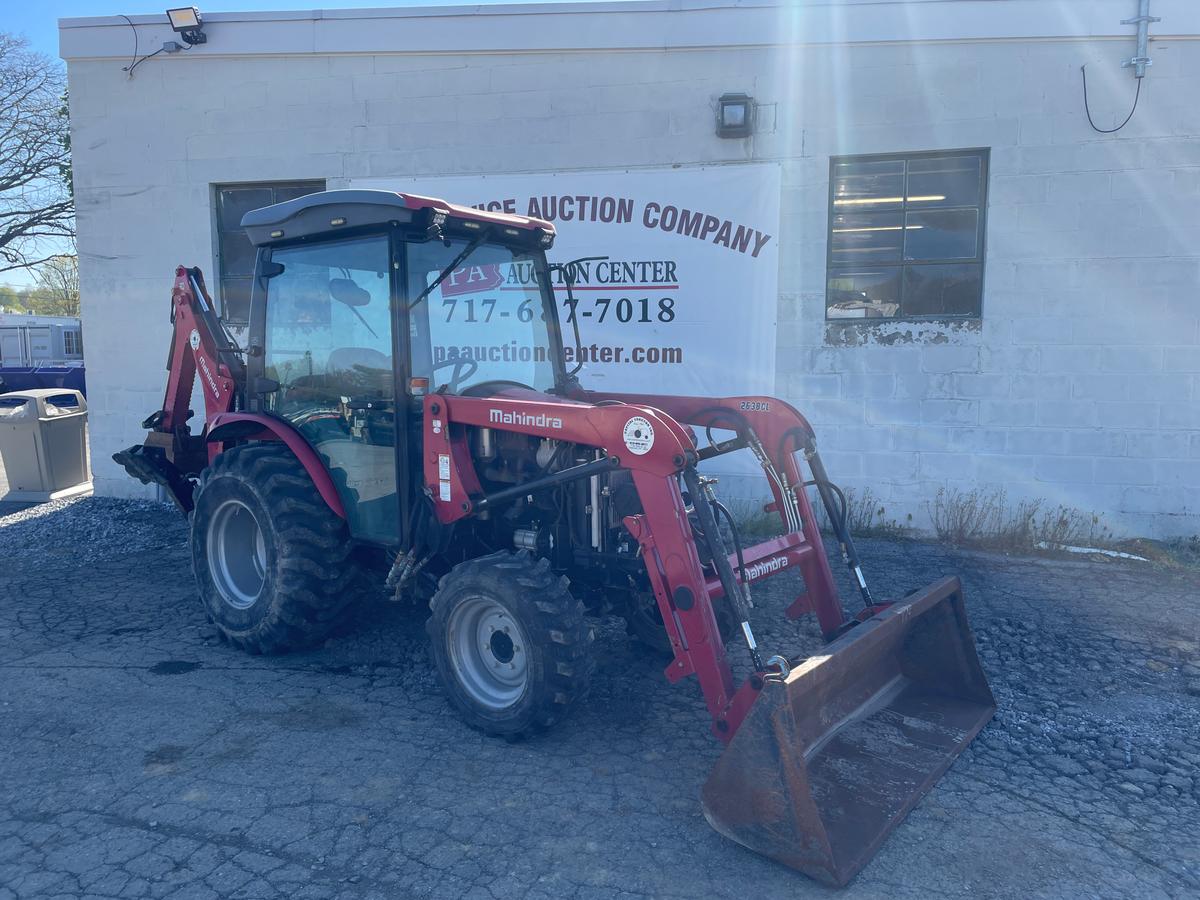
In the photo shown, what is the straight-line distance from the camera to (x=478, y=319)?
4.67m

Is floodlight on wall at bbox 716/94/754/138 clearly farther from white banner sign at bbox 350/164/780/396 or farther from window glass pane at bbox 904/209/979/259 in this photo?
window glass pane at bbox 904/209/979/259

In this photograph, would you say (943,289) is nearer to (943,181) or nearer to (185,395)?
(943,181)

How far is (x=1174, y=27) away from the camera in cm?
684

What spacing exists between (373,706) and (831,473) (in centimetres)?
474

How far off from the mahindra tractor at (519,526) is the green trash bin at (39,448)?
15.3ft

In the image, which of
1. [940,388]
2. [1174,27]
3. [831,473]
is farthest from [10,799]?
[1174,27]

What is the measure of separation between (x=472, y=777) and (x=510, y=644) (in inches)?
23.5

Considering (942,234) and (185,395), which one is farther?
(942,234)

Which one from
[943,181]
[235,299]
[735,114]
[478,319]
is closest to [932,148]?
[943,181]

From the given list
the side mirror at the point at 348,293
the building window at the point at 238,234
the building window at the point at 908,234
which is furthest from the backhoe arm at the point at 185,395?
the building window at the point at 908,234

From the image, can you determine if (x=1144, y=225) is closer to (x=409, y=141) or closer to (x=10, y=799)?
(x=409, y=141)

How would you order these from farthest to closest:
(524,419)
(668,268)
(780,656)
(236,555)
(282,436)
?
1. (668,268)
2. (236,555)
3. (282,436)
4. (524,419)
5. (780,656)

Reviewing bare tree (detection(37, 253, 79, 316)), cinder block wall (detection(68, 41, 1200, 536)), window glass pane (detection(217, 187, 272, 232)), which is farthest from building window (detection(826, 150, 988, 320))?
bare tree (detection(37, 253, 79, 316))

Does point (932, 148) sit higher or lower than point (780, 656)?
higher
